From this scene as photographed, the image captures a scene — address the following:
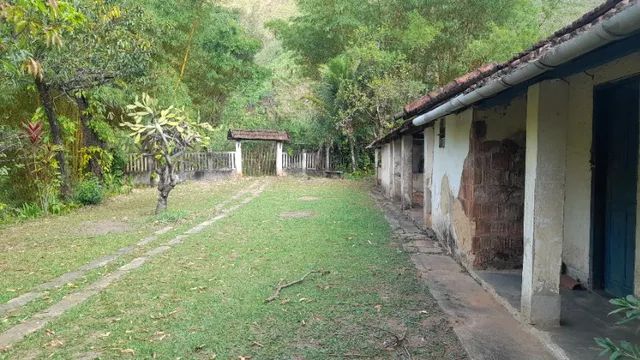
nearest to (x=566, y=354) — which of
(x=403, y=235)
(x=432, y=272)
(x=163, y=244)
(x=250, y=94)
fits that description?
(x=432, y=272)

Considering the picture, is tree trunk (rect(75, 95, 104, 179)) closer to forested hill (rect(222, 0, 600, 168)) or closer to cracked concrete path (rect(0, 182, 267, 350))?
cracked concrete path (rect(0, 182, 267, 350))

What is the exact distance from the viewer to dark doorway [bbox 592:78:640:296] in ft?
12.5

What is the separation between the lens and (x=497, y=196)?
206 inches

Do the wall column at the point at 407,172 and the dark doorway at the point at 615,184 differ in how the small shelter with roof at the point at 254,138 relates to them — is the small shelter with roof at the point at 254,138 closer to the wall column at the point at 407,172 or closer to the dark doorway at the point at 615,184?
the wall column at the point at 407,172

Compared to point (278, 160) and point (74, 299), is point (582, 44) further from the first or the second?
point (278, 160)

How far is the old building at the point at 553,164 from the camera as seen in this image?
2842 mm

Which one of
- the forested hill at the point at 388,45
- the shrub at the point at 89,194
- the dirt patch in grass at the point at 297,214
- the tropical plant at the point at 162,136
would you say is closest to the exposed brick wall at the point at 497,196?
the dirt patch in grass at the point at 297,214

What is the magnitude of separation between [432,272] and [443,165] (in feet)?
6.54

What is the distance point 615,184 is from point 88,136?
1344 cm

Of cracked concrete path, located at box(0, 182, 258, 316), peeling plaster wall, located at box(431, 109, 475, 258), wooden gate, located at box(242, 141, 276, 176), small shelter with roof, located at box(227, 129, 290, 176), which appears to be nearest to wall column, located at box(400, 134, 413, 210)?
peeling plaster wall, located at box(431, 109, 475, 258)

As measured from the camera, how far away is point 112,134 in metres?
13.8

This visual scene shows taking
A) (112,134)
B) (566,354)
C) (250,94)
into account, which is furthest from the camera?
(250,94)

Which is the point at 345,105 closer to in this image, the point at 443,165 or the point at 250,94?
the point at 250,94

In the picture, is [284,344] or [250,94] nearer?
[284,344]
